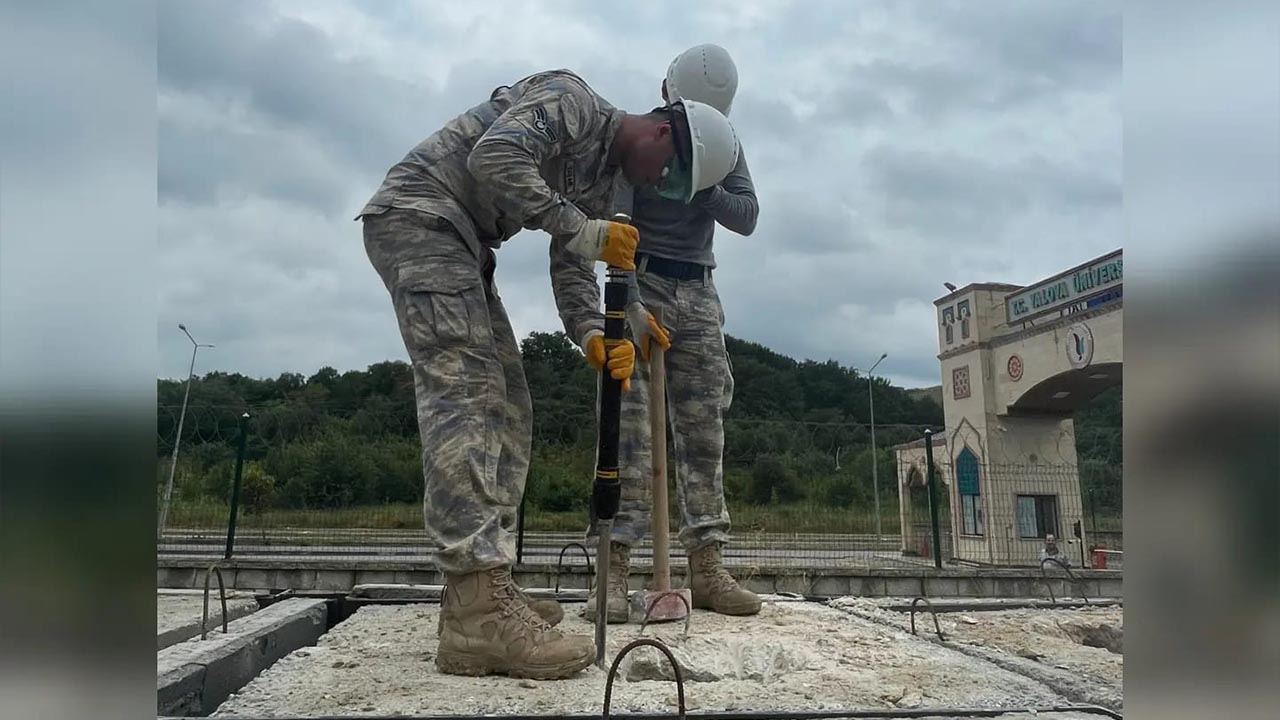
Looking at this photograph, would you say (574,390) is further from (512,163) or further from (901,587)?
(512,163)

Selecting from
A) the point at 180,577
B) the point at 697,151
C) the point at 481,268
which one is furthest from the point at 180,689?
the point at 180,577

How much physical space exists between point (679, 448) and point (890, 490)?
786cm

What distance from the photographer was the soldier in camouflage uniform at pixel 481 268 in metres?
2.04

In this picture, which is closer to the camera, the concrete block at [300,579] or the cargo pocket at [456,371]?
the cargo pocket at [456,371]

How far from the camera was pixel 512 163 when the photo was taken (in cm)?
213

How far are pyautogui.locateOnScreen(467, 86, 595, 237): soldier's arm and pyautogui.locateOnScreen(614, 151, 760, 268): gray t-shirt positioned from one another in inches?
41.2

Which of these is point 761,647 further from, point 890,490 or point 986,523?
point 986,523

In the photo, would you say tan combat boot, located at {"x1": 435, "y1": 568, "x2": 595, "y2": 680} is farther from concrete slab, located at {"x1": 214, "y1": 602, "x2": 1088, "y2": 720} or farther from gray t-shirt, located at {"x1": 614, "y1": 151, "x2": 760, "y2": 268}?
gray t-shirt, located at {"x1": 614, "y1": 151, "x2": 760, "y2": 268}

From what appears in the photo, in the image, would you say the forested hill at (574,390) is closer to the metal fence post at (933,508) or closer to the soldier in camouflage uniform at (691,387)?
the soldier in camouflage uniform at (691,387)

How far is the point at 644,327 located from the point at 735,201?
2.42 ft

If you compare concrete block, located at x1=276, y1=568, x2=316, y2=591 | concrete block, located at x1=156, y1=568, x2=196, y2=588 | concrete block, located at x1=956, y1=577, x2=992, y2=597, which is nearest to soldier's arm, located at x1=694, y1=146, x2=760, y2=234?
concrete block, located at x1=956, y1=577, x2=992, y2=597

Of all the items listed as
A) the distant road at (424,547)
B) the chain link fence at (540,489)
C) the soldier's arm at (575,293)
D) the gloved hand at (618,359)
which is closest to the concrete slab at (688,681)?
the gloved hand at (618,359)

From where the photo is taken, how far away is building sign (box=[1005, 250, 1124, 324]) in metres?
13.8
